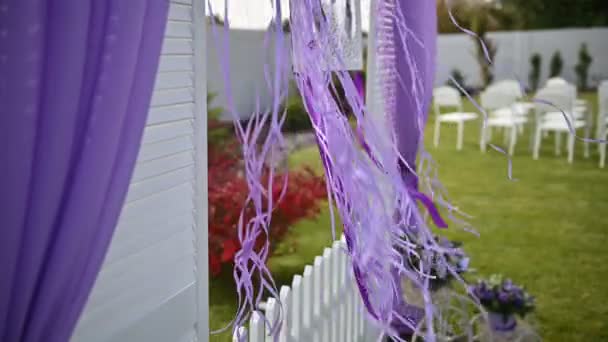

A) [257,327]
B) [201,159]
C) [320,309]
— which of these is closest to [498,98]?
[320,309]

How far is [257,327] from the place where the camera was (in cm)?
158

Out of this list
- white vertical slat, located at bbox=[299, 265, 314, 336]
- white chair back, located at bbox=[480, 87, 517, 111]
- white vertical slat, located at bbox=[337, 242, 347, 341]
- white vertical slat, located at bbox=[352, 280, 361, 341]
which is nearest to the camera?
white vertical slat, located at bbox=[299, 265, 314, 336]

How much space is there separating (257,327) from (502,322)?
52.3 inches

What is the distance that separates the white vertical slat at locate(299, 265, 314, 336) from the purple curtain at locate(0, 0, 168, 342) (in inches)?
41.4

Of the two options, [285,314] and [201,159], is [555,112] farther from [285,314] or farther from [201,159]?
[201,159]

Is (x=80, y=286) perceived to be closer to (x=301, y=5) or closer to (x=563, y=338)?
(x=301, y=5)

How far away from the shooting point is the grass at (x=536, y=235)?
11.3 feet

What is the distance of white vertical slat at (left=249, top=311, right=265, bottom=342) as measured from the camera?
1.56 m

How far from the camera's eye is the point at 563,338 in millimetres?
3057

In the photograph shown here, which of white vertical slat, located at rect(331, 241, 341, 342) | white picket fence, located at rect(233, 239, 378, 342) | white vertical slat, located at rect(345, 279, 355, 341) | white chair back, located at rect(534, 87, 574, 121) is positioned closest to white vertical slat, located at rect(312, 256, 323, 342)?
white picket fence, located at rect(233, 239, 378, 342)

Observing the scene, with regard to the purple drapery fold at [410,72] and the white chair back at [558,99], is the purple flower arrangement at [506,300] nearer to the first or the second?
the purple drapery fold at [410,72]

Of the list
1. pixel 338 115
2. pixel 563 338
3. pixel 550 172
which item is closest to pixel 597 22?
pixel 550 172

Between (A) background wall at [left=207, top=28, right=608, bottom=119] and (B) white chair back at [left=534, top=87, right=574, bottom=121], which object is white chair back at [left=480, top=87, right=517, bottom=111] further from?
(A) background wall at [left=207, top=28, right=608, bottom=119]

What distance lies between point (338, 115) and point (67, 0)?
616 millimetres
